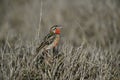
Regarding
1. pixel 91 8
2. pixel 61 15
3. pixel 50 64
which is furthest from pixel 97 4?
pixel 50 64

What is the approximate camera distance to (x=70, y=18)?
11188 millimetres

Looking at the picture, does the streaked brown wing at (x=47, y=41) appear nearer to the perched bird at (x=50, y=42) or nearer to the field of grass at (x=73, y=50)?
the perched bird at (x=50, y=42)

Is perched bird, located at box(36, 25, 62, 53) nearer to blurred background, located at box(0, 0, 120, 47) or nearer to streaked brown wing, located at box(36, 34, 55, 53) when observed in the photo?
streaked brown wing, located at box(36, 34, 55, 53)

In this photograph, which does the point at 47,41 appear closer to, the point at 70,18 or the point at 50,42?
the point at 50,42

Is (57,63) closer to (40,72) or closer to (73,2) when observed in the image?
(40,72)

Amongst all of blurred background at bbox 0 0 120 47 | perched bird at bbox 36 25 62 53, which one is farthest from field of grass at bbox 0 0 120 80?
perched bird at bbox 36 25 62 53

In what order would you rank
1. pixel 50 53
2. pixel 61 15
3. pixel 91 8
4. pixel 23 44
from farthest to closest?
pixel 61 15 → pixel 91 8 → pixel 23 44 → pixel 50 53

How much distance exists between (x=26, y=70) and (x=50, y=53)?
59 cm

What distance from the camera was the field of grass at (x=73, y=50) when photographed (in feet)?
17.3

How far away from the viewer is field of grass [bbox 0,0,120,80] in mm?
5262

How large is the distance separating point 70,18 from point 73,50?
531cm

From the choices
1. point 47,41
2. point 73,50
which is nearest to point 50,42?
point 47,41

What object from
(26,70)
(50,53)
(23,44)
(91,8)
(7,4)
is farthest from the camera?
(7,4)

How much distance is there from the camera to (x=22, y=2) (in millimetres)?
13375
